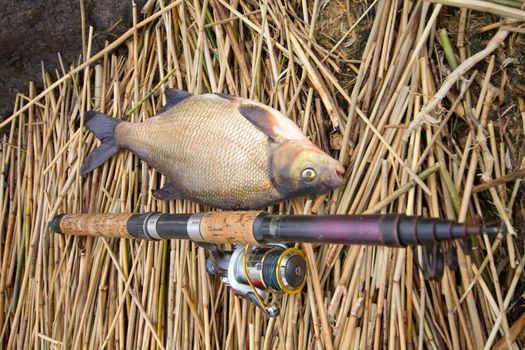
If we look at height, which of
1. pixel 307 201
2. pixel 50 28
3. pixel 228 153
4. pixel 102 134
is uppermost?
pixel 50 28

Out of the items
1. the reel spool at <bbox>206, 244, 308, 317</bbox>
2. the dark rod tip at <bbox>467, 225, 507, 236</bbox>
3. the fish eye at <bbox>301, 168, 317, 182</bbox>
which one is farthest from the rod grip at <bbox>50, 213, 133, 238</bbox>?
the dark rod tip at <bbox>467, 225, 507, 236</bbox>

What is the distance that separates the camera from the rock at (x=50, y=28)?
85.0 inches

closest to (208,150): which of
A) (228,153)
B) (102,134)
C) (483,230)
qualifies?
(228,153)

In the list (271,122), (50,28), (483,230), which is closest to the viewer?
(483,230)

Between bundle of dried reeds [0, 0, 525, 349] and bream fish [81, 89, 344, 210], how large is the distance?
112mm

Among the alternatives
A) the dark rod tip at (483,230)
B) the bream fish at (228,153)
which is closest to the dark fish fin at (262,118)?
the bream fish at (228,153)

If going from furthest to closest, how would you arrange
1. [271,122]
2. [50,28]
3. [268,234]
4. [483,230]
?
[50,28] → [271,122] → [268,234] → [483,230]

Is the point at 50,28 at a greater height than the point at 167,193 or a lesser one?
greater

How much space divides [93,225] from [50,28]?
900mm

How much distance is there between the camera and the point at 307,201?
1651 millimetres

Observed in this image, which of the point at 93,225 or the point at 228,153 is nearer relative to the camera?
the point at 228,153

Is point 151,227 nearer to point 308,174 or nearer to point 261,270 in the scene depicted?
point 261,270

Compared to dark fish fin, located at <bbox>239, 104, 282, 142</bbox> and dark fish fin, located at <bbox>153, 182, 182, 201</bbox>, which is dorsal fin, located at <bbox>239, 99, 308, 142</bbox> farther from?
dark fish fin, located at <bbox>153, 182, 182, 201</bbox>

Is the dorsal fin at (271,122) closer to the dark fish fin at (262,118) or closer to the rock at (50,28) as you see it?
the dark fish fin at (262,118)
